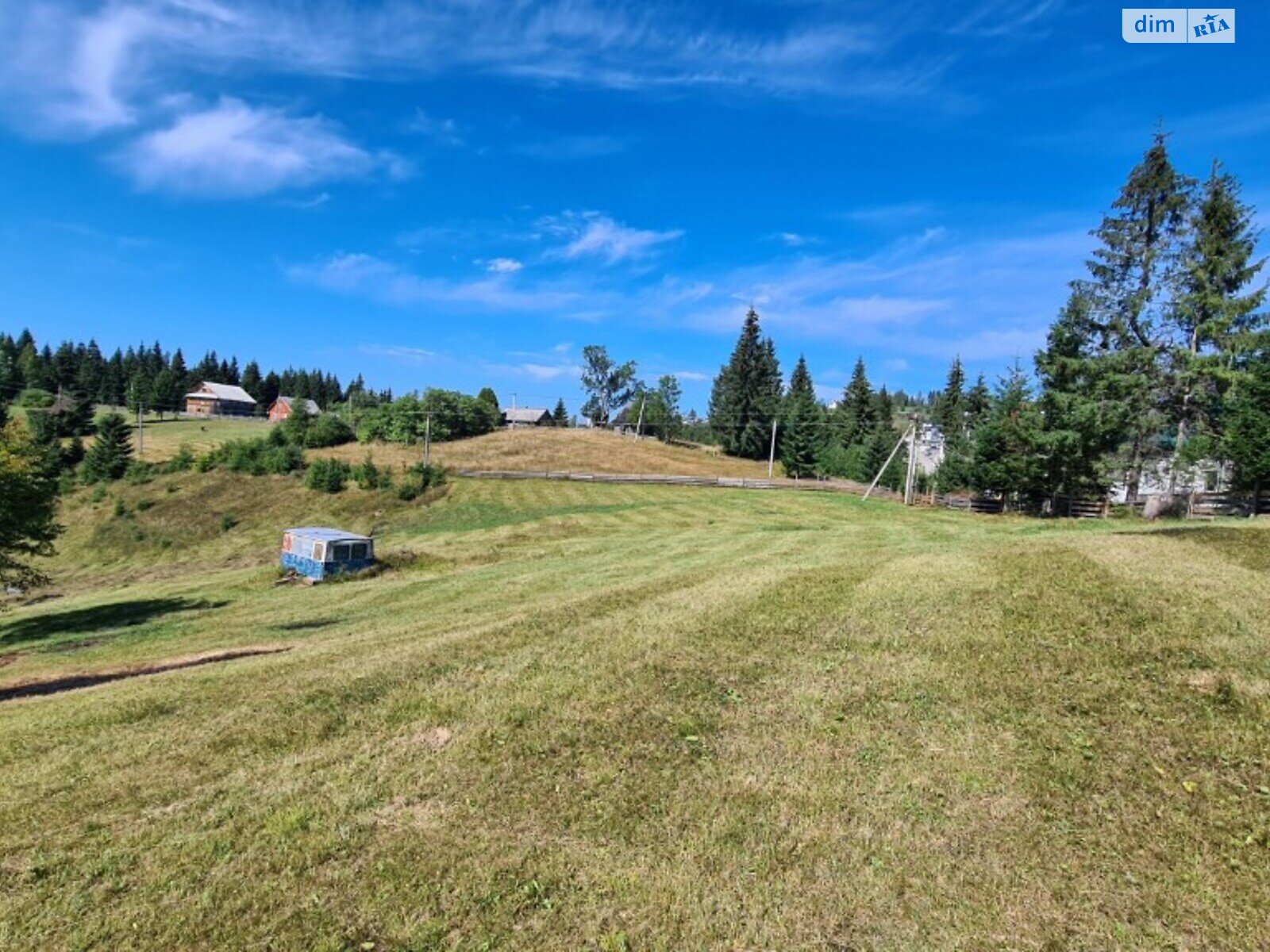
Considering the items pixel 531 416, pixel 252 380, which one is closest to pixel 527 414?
pixel 531 416

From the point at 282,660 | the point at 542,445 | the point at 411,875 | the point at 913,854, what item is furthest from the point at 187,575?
the point at 542,445

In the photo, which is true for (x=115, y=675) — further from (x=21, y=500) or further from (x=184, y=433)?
(x=184, y=433)

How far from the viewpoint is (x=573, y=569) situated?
22.4 metres

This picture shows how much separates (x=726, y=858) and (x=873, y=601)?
7.59 metres

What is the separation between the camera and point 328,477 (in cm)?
5391

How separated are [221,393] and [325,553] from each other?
4625 inches

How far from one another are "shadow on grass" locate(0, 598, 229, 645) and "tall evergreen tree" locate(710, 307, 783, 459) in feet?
241

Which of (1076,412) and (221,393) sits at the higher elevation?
(221,393)

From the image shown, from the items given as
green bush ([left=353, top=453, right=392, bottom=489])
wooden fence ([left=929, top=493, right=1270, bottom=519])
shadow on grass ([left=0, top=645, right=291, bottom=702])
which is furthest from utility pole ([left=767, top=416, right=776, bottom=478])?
shadow on grass ([left=0, top=645, right=291, bottom=702])

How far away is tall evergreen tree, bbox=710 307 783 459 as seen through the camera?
91.8 m

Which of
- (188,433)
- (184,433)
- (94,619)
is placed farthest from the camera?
(188,433)

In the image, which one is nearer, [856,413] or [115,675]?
[115,675]

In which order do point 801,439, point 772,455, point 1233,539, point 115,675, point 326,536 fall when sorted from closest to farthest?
point 115,675 < point 1233,539 < point 326,536 < point 772,455 < point 801,439

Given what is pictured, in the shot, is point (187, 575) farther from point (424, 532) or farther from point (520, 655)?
point (520, 655)
